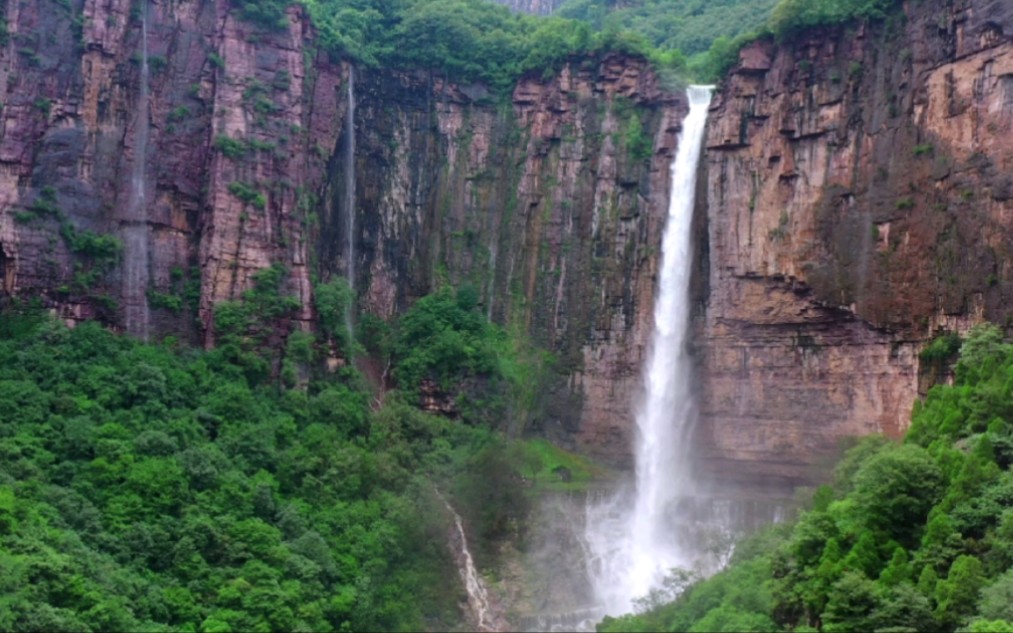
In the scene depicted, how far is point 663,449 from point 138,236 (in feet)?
56.5

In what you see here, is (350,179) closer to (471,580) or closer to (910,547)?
(471,580)

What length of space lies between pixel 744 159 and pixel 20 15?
860 inches

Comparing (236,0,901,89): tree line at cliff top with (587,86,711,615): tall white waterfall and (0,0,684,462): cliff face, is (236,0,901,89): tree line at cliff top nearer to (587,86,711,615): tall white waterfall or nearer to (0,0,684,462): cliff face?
(0,0,684,462): cliff face

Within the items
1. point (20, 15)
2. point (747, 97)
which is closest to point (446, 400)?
point (747, 97)

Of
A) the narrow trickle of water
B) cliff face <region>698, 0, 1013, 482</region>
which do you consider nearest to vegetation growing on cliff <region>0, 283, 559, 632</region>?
the narrow trickle of water

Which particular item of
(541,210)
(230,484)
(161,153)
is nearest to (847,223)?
(541,210)

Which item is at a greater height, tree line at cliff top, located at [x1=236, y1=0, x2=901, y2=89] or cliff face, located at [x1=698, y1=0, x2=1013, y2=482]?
tree line at cliff top, located at [x1=236, y1=0, x2=901, y2=89]

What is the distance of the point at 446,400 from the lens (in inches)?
1554

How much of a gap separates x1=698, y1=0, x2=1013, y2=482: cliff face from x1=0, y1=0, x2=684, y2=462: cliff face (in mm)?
3384

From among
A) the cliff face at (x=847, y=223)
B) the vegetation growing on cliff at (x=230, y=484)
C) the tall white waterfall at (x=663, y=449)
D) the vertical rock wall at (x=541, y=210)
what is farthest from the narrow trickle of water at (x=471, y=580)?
the cliff face at (x=847, y=223)

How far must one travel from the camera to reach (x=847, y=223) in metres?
34.8

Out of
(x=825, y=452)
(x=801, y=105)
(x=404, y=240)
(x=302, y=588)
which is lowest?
(x=302, y=588)

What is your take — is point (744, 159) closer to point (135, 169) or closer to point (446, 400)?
point (446, 400)

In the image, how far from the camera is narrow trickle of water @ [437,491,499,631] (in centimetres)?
3241
